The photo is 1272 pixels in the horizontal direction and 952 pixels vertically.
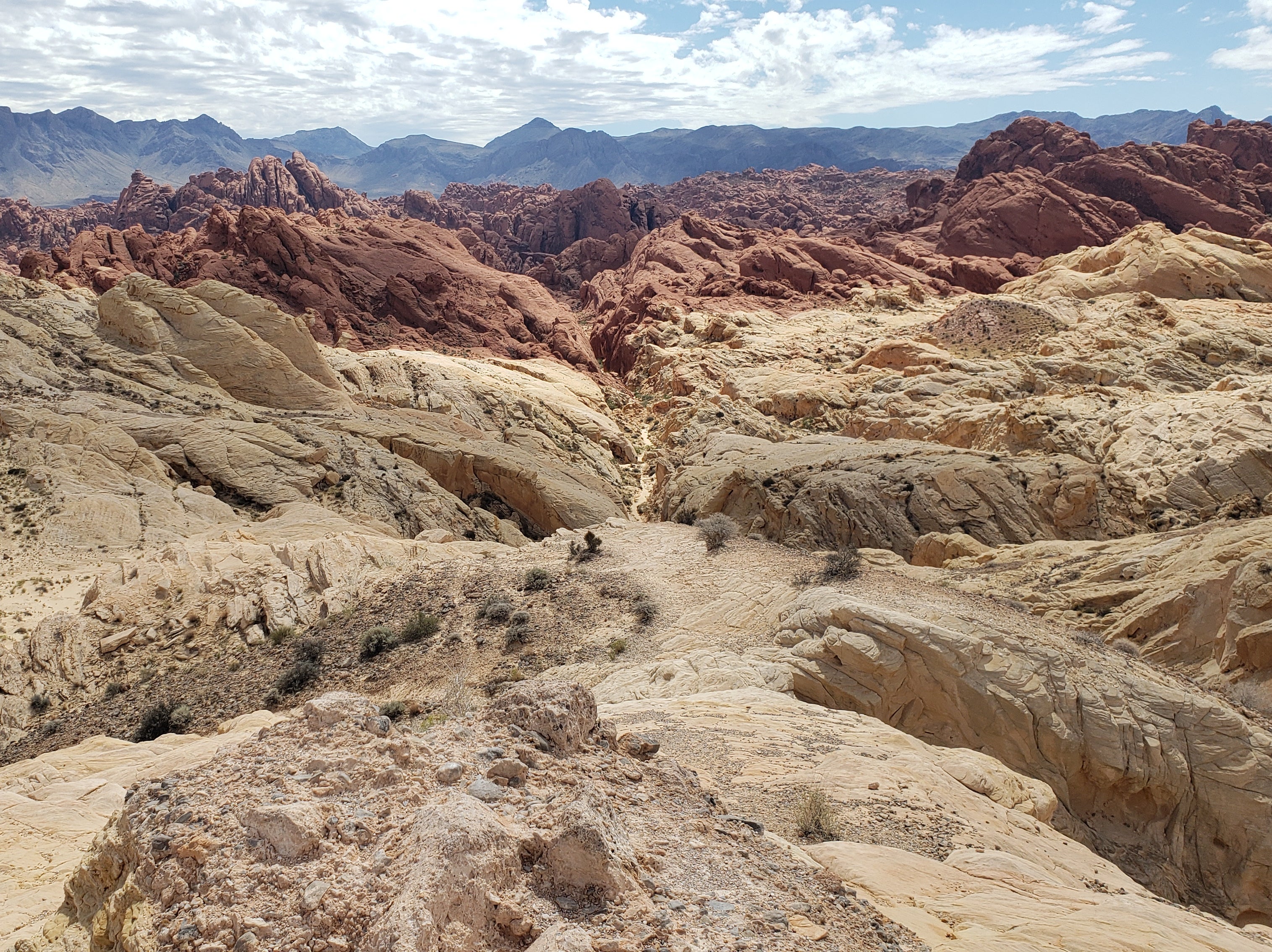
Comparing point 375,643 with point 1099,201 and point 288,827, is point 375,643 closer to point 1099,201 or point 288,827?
point 288,827

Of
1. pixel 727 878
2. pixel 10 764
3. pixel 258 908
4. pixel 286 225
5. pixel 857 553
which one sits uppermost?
pixel 286 225

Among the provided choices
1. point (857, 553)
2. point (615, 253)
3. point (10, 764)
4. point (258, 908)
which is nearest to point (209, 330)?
point (10, 764)

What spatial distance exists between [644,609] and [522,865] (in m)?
11.2

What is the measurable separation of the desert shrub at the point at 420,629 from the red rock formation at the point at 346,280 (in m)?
34.5

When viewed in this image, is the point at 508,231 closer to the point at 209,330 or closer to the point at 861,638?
the point at 209,330

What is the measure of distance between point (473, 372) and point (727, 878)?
4070 cm

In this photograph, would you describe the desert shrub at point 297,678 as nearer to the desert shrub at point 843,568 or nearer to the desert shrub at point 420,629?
the desert shrub at point 420,629

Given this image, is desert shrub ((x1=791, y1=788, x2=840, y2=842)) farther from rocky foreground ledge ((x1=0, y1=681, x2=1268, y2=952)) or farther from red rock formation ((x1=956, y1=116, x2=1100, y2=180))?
red rock formation ((x1=956, y1=116, x2=1100, y2=180))

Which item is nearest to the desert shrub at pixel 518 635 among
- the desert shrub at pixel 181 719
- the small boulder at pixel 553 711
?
the desert shrub at pixel 181 719

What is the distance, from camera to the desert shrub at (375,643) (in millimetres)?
15312

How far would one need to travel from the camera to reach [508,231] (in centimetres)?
11650

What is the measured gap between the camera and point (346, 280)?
2114 inches

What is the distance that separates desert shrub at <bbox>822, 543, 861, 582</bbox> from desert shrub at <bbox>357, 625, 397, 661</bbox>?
356 inches

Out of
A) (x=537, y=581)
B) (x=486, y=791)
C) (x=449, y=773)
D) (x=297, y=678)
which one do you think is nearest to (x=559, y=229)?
(x=537, y=581)
